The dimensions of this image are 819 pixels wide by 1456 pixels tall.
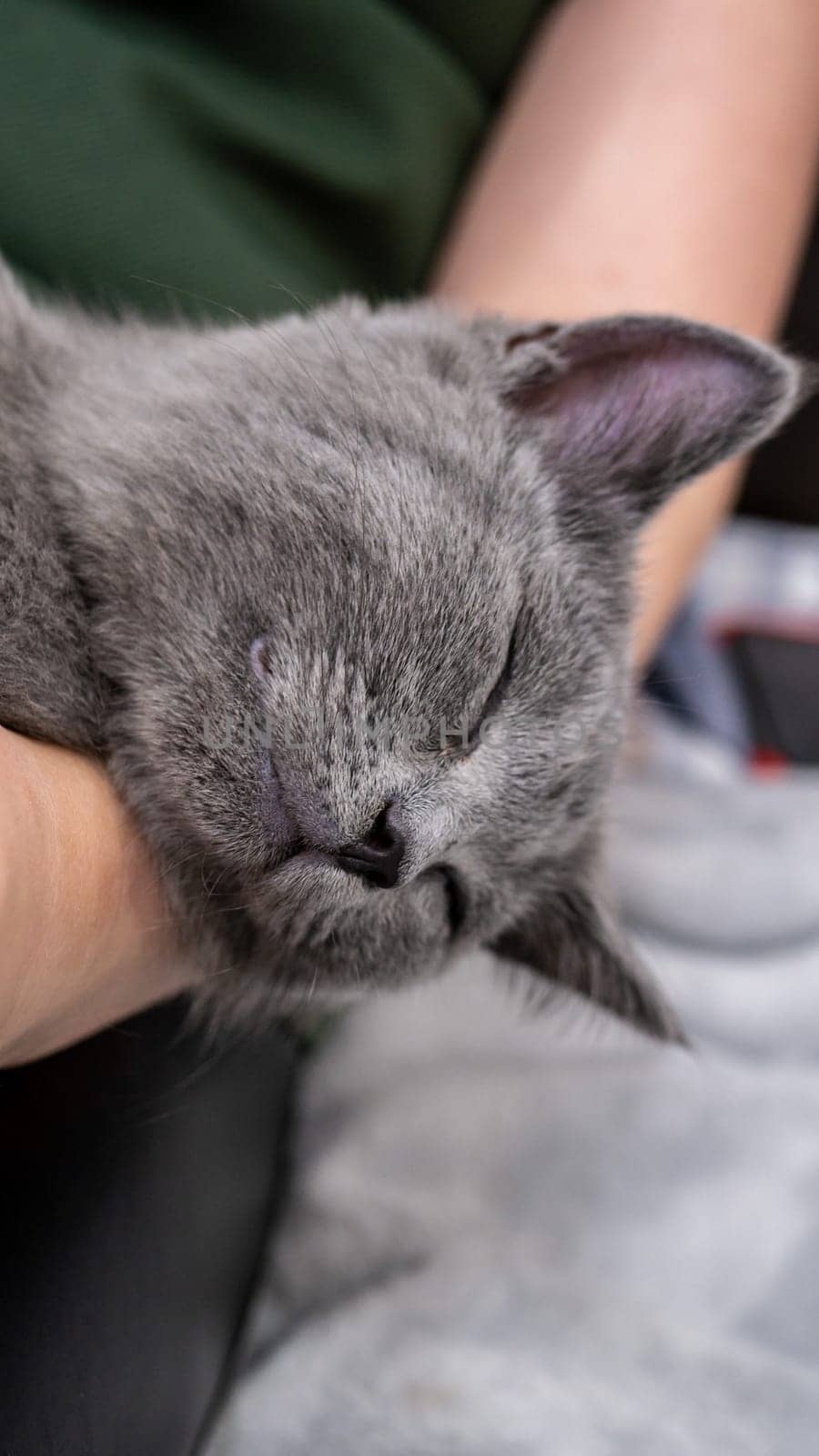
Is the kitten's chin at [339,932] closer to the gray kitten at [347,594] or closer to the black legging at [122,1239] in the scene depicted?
the gray kitten at [347,594]

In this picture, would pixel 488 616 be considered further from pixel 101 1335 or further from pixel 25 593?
pixel 101 1335

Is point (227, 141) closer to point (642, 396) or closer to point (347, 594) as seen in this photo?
point (642, 396)

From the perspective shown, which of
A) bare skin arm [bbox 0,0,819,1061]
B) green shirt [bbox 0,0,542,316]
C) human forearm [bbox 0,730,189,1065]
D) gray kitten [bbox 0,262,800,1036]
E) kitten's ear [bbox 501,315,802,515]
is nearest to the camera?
human forearm [bbox 0,730,189,1065]

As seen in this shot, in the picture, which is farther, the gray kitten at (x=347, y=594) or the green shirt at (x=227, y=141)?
the green shirt at (x=227, y=141)

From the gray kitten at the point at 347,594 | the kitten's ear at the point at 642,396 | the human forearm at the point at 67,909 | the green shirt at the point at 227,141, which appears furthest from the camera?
the green shirt at the point at 227,141

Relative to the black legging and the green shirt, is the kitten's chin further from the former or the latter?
the green shirt

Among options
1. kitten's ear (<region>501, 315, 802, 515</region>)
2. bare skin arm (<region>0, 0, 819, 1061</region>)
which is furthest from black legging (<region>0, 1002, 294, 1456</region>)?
bare skin arm (<region>0, 0, 819, 1061</region>)

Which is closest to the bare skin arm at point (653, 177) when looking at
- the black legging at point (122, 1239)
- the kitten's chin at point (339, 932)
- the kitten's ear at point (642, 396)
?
the kitten's ear at point (642, 396)

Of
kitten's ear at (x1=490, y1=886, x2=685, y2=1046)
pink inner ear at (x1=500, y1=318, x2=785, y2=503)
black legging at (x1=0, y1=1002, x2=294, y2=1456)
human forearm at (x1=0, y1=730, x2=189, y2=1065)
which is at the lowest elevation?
black legging at (x1=0, y1=1002, x2=294, y2=1456)
